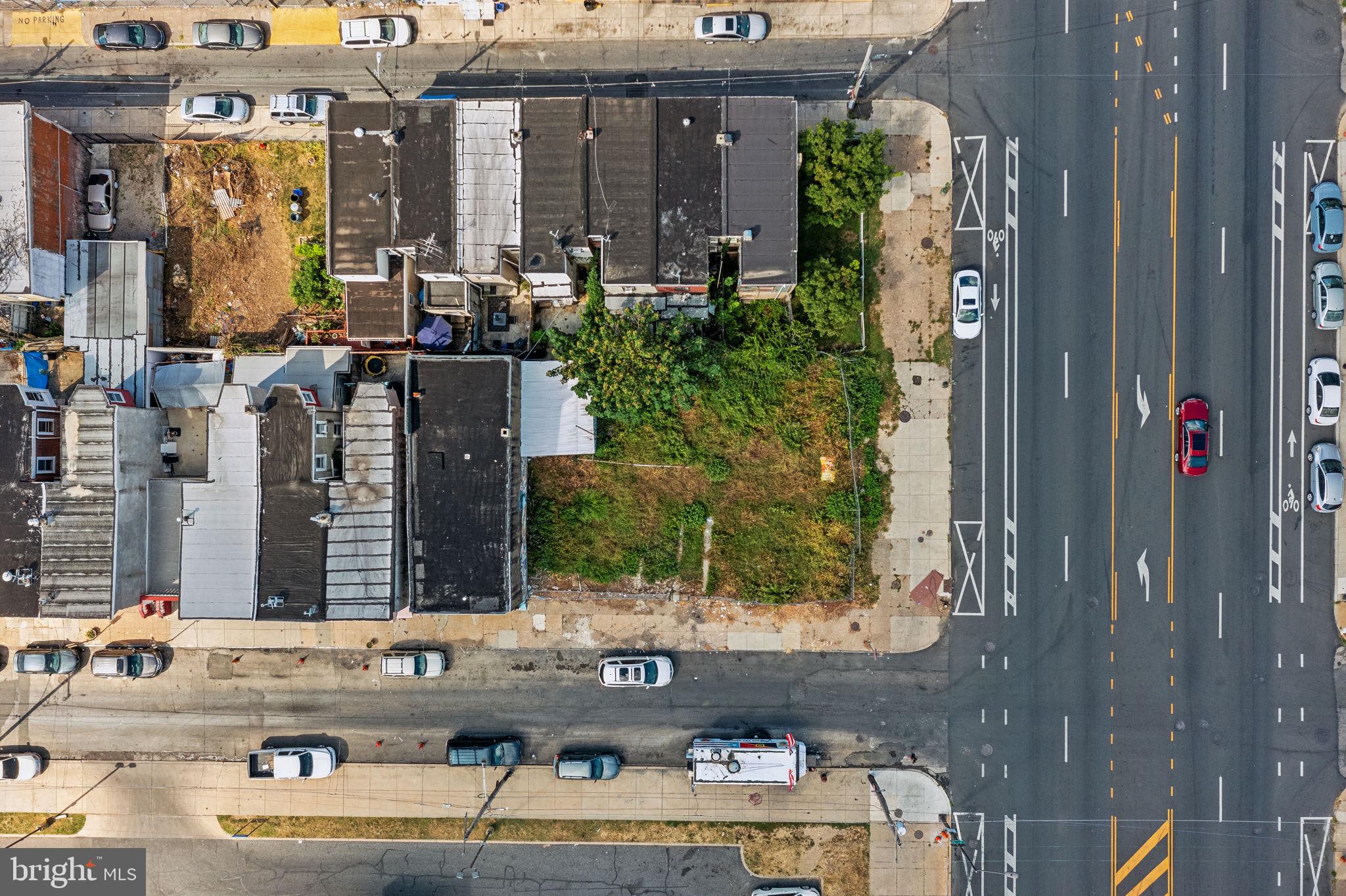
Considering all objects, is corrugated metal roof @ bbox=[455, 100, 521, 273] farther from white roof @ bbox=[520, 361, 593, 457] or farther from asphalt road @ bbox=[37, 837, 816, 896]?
asphalt road @ bbox=[37, 837, 816, 896]

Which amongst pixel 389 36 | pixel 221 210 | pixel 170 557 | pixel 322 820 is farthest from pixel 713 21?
pixel 322 820

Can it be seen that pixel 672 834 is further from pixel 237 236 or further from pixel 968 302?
pixel 237 236

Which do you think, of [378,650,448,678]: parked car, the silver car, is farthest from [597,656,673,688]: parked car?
the silver car

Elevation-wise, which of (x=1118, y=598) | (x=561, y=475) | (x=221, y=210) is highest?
(x=221, y=210)

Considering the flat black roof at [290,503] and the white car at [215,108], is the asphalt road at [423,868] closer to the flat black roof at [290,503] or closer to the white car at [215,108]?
the flat black roof at [290,503]

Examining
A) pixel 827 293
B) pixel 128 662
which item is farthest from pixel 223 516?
pixel 827 293

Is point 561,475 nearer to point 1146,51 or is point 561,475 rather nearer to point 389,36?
point 389,36
